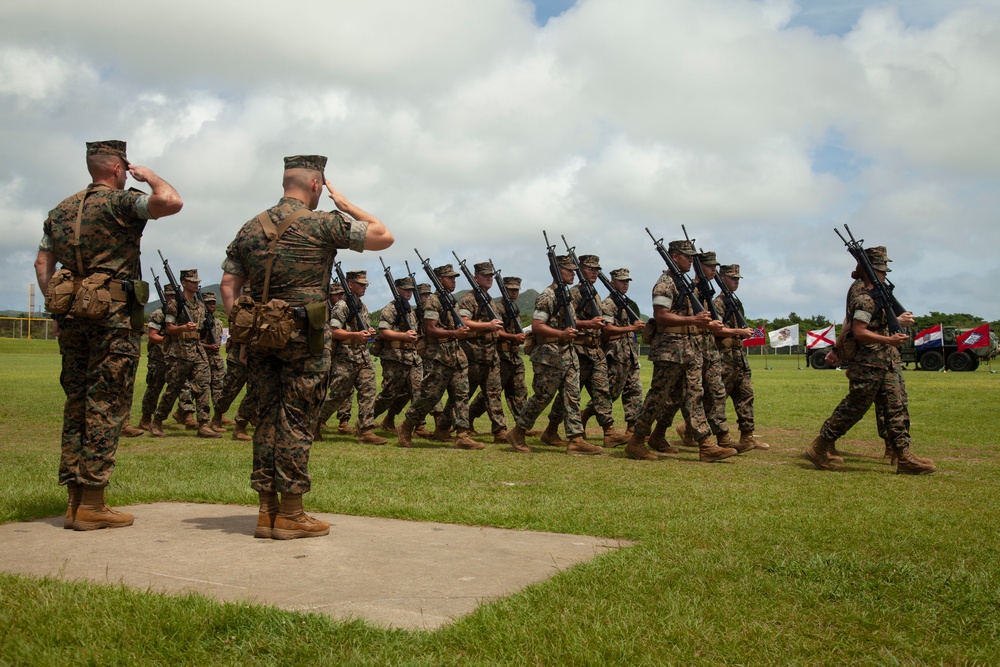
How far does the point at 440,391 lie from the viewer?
1130 cm

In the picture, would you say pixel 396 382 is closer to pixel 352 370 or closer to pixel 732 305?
pixel 352 370

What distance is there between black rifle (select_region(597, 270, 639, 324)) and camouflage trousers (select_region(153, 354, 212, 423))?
5.69 m

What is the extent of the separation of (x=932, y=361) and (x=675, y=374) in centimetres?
3344

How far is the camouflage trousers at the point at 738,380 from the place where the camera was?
11.1 m

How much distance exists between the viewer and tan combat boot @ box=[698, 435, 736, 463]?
31.2ft

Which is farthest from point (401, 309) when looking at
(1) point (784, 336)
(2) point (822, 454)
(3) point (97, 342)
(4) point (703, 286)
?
(1) point (784, 336)

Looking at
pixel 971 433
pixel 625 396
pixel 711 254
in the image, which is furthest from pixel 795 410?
pixel 711 254

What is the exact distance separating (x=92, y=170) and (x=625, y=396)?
8244mm

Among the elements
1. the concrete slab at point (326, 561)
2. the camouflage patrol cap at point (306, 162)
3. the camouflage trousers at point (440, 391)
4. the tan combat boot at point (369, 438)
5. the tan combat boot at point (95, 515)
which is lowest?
the tan combat boot at point (369, 438)

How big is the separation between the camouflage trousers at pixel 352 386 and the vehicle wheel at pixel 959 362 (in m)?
33.0

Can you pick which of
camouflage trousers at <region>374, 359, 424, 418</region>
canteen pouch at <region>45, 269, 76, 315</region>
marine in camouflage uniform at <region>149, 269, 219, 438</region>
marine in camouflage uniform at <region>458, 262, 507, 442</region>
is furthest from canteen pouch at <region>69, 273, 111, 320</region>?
marine in camouflage uniform at <region>149, 269, 219, 438</region>

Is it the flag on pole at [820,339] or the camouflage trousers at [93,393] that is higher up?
the flag on pole at [820,339]

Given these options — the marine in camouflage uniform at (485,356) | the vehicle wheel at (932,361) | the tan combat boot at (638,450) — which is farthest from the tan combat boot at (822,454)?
the vehicle wheel at (932,361)

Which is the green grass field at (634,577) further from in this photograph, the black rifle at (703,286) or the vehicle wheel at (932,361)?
the vehicle wheel at (932,361)
